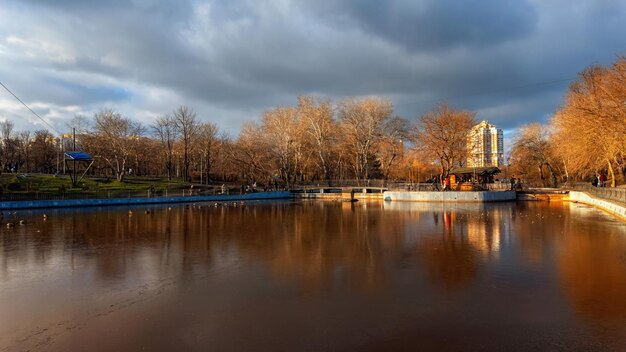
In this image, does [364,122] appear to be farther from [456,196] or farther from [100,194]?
[100,194]

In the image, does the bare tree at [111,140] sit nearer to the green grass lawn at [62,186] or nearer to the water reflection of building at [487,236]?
the green grass lawn at [62,186]

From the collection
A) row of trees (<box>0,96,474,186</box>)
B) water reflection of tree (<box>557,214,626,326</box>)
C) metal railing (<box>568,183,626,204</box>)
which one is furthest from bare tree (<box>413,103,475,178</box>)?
water reflection of tree (<box>557,214,626,326</box>)

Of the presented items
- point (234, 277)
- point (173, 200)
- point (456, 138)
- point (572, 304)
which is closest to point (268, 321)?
point (234, 277)

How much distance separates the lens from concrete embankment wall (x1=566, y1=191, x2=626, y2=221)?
79.0 ft

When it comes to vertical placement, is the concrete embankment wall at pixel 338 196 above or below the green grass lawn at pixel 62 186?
below

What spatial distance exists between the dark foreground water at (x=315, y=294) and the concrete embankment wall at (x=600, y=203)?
10636 millimetres

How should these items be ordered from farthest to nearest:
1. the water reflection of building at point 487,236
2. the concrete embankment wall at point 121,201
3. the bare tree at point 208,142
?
the bare tree at point 208,142 → the concrete embankment wall at point 121,201 → the water reflection of building at point 487,236

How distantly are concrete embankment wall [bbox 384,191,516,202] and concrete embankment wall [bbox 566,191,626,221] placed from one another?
6183 millimetres

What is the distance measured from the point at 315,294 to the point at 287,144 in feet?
182

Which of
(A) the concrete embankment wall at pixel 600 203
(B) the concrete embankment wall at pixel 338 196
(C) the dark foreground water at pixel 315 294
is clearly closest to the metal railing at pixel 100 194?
(B) the concrete embankment wall at pixel 338 196

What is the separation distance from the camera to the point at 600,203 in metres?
32.8

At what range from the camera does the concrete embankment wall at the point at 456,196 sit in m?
42.9

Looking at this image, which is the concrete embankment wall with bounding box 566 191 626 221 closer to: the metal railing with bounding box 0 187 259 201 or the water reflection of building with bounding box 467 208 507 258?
the water reflection of building with bounding box 467 208 507 258

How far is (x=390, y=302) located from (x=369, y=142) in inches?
2192
